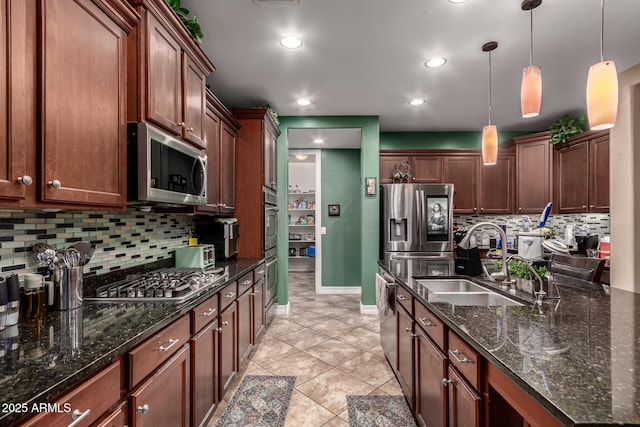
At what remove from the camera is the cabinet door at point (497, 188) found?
4.75 meters

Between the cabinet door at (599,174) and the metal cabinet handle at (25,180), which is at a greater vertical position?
the cabinet door at (599,174)

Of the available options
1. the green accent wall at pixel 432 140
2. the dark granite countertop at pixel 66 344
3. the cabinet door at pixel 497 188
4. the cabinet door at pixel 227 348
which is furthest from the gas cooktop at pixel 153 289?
the cabinet door at pixel 497 188

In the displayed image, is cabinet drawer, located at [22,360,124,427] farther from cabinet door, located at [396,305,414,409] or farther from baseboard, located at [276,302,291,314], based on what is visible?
baseboard, located at [276,302,291,314]

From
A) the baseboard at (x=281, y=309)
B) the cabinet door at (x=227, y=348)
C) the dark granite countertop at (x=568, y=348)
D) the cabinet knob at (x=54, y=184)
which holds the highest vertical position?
the cabinet knob at (x=54, y=184)

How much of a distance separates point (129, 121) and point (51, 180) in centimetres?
56

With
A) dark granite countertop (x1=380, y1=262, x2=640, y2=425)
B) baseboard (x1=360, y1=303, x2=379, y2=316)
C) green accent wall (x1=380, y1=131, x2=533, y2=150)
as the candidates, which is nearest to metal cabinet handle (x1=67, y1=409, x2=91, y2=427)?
dark granite countertop (x1=380, y1=262, x2=640, y2=425)

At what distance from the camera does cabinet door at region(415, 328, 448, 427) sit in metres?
1.42

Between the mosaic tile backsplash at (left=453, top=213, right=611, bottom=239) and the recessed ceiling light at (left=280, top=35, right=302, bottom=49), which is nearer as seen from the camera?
the recessed ceiling light at (left=280, top=35, right=302, bottom=49)

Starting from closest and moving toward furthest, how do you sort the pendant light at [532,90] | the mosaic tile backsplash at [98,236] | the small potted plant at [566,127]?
1. the mosaic tile backsplash at [98,236]
2. the pendant light at [532,90]
3. the small potted plant at [566,127]

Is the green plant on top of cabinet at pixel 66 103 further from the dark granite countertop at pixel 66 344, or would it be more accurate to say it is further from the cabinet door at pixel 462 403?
the cabinet door at pixel 462 403

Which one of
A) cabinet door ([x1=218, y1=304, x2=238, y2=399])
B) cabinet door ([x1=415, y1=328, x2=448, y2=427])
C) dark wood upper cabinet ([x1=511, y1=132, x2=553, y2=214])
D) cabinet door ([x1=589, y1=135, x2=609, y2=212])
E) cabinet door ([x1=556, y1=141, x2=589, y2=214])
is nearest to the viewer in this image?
cabinet door ([x1=415, y1=328, x2=448, y2=427])

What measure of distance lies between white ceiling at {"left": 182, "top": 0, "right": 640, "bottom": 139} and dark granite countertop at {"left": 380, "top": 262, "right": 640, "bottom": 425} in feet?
5.93

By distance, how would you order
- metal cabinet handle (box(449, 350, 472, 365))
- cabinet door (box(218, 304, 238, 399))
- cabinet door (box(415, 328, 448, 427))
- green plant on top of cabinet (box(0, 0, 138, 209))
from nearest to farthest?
green plant on top of cabinet (box(0, 0, 138, 209))
metal cabinet handle (box(449, 350, 472, 365))
cabinet door (box(415, 328, 448, 427))
cabinet door (box(218, 304, 238, 399))

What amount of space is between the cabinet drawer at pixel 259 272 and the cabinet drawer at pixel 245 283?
13 centimetres
